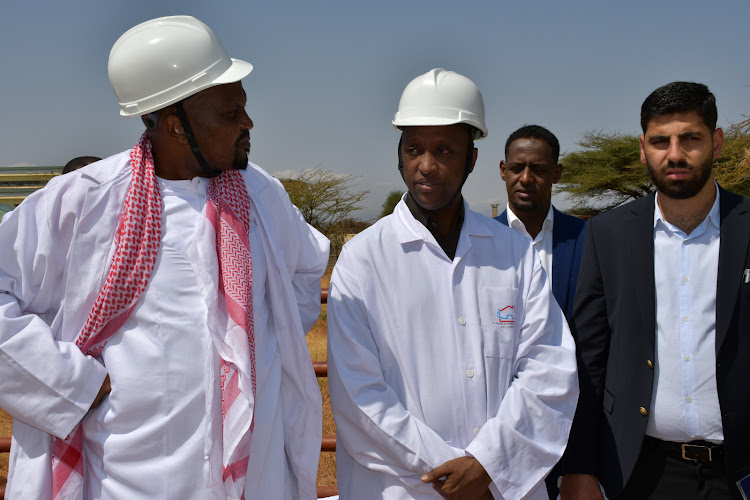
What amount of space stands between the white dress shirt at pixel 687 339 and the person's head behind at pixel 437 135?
38.8 inches

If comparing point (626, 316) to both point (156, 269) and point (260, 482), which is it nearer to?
point (260, 482)

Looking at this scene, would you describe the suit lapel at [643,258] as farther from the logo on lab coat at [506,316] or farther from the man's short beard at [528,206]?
the man's short beard at [528,206]

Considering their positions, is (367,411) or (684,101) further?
(684,101)

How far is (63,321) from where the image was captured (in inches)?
93.0

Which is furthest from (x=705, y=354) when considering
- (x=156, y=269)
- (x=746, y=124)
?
(x=746, y=124)

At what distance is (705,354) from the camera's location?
271 centimetres

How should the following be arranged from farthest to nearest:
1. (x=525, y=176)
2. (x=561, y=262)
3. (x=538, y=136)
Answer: (x=538, y=136), (x=525, y=176), (x=561, y=262)

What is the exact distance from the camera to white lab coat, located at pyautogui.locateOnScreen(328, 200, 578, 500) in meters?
2.63

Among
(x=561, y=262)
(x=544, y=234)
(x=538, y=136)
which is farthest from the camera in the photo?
(x=538, y=136)

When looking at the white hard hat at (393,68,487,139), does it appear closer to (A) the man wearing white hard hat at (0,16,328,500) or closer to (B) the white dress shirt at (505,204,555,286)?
(A) the man wearing white hard hat at (0,16,328,500)

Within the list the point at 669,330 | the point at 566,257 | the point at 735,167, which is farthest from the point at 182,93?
the point at 735,167

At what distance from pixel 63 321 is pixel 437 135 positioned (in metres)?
1.70

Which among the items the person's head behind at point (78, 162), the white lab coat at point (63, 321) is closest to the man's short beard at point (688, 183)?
the white lab coat at point (63, 321)

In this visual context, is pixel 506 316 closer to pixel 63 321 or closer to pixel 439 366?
pixel 439 366
